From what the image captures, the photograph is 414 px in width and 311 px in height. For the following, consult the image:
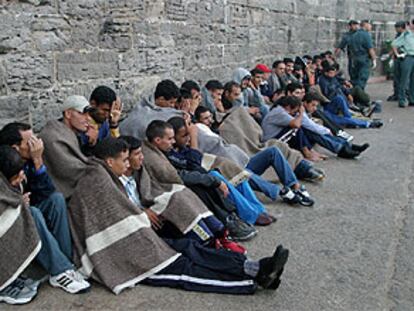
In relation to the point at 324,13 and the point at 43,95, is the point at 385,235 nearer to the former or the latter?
the point at 43,95

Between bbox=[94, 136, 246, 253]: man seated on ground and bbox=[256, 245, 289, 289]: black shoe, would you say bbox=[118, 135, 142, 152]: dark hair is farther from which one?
bbox=[256, 245, 289, 289]: black shoe

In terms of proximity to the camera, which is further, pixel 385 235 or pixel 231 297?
pixel 385 235

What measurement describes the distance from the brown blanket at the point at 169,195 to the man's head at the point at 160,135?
114mm

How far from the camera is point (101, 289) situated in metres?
3.07

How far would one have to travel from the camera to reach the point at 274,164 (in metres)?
4.77

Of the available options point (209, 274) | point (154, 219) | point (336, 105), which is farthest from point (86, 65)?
point (336, 105)

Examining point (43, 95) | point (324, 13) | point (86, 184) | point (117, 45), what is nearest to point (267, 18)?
point (324, 13)

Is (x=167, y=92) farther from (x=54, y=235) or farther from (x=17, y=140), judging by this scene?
(x=54, y=235)

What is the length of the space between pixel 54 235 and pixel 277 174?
7.17ft

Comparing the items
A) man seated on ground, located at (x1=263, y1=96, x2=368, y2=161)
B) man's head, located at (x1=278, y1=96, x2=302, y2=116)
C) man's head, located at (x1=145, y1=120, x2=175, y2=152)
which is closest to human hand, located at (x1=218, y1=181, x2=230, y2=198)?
man's head, located at (x1=145, y1=120, x2=175, y2=152)

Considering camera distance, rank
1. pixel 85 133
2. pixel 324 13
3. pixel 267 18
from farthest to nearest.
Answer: pixel 324 13 < pixel 267 18 < pixel 85 133

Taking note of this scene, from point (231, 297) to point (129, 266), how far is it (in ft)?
1.91

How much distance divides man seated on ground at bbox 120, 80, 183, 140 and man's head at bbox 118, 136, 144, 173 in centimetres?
76

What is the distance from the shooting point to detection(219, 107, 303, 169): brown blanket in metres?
5.21
